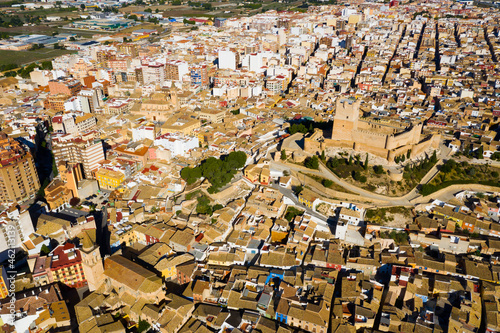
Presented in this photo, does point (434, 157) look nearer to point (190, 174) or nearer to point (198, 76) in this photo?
point (190, 174)

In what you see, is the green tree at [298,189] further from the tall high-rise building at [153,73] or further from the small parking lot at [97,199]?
the tall high-rise building at [153,73]

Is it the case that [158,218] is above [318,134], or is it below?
below

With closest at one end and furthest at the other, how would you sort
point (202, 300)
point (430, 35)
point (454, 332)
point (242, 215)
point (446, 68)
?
point (454, 332) < point (202, 300) < point (242, 215) < point (446, 68) < point (430, 35)

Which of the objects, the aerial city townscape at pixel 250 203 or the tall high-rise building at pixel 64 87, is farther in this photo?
the tall high-rise building at pixel 64 87

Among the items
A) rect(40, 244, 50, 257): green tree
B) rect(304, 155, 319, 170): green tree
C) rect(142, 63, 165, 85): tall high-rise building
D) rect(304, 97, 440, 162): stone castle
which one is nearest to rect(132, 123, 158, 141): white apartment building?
rect(304, 97, 440, 162): stone castle

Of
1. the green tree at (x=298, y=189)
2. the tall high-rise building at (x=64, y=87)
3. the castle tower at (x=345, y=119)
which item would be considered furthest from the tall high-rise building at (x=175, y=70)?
the green tree at (x=298, y=189)

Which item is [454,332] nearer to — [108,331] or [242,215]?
[242,215]

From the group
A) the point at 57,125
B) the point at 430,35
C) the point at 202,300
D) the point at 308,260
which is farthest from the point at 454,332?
the point at 430,35
